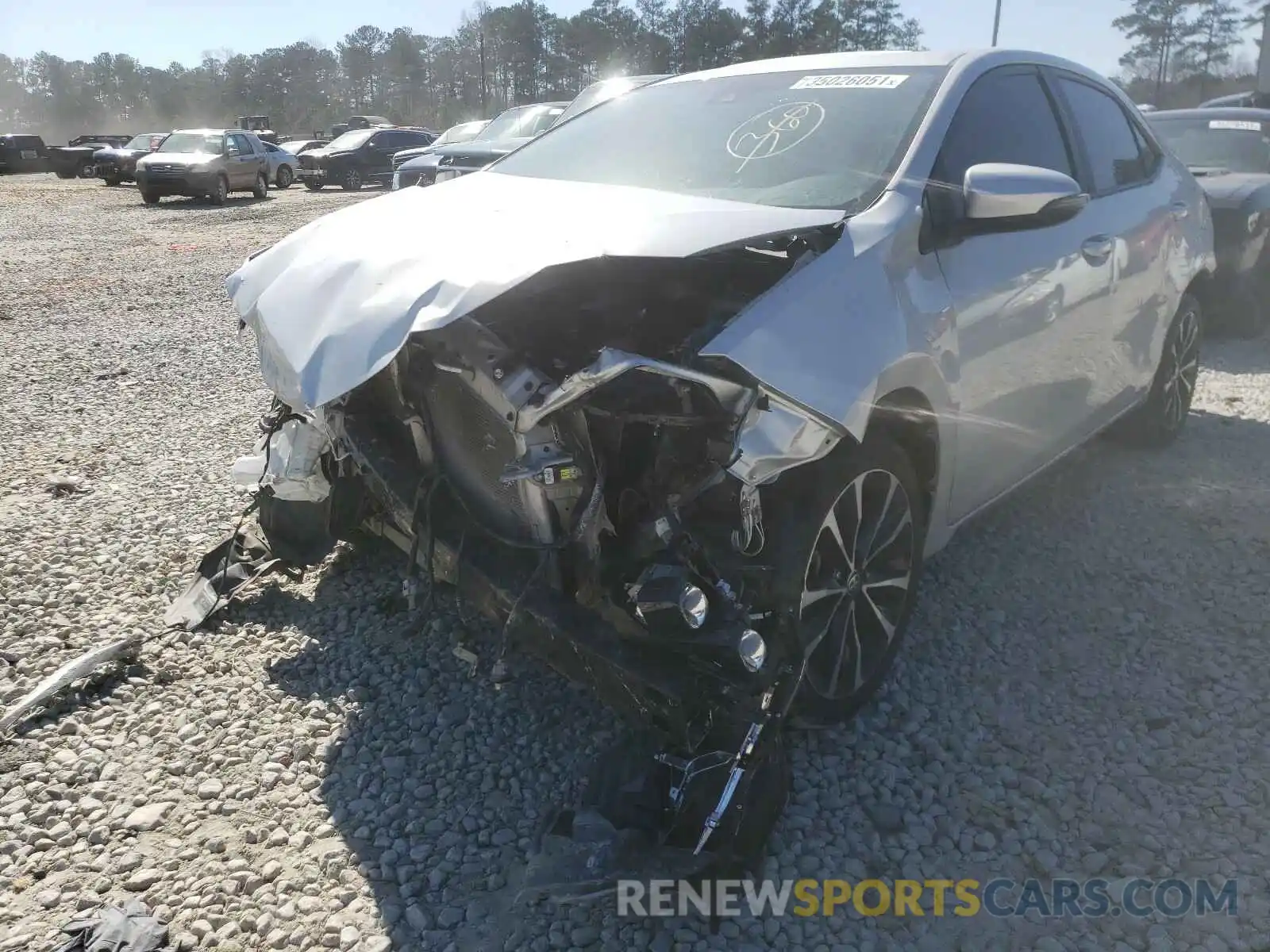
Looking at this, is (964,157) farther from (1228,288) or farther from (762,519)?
(1228,288)

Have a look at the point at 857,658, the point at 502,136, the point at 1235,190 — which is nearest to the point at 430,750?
the point at 857,658

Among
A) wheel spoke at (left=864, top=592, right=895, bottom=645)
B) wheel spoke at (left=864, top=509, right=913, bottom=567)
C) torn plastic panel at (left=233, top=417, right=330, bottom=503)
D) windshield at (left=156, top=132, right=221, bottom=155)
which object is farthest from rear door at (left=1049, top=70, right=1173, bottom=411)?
windshield at (left=156, top=132, right=221, bottom=155)

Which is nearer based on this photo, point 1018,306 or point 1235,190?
point 1018,306

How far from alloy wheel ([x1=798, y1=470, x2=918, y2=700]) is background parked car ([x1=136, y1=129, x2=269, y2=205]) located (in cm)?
2212

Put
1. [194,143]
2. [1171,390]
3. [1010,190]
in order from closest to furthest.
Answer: [1010,190] < [1171,390] < [194,143]

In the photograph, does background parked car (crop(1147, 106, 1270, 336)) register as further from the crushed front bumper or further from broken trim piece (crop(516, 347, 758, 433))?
the crushed front bumper

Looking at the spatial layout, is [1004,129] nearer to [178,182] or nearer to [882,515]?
[882,515]

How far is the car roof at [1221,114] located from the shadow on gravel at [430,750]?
8077mm

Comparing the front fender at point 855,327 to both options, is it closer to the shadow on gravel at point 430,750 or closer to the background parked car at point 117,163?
the shadow on gravel at point 430,750

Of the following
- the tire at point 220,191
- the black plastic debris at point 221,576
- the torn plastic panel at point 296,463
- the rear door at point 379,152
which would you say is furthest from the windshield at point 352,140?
the torn plastic panel at point 296,463

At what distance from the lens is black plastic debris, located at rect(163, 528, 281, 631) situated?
141 inches

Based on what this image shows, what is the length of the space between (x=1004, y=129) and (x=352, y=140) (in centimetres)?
2585

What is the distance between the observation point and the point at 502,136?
47.5 feet

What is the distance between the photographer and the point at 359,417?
2.92 m
